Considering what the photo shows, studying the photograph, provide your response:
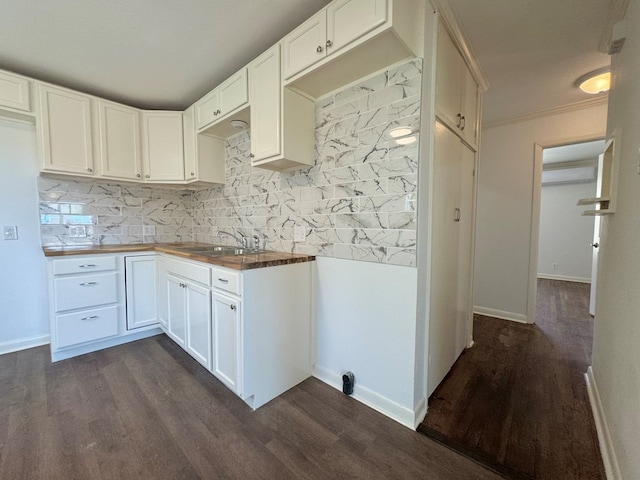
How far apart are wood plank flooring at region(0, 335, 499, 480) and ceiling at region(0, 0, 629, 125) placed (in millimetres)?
2455

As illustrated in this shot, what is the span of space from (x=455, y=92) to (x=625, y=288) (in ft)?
4.96

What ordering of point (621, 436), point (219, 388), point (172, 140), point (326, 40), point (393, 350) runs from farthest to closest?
point (172, 140) → point (219, 388) → point (393, 350) → point (326, 40) → point (621, 436)

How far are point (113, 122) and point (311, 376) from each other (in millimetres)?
3038

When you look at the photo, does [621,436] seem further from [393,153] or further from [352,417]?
[393,153]

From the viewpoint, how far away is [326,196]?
1.88 metres

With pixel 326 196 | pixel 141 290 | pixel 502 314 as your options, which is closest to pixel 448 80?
pixel 326 196

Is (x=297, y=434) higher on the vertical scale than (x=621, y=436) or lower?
lower

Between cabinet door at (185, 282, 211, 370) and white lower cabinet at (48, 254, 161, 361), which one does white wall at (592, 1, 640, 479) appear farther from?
white lower cabinet at (48, 254, 161, 361)

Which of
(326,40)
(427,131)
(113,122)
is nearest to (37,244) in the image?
(113,122)

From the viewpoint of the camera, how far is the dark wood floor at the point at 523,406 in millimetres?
1329

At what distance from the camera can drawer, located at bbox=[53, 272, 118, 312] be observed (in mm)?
2201

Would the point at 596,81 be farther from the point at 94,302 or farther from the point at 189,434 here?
the point at 94,302

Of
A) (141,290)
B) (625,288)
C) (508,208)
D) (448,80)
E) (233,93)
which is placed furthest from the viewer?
(508,208)

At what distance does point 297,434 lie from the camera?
147 centimetres
